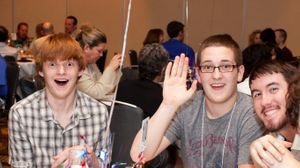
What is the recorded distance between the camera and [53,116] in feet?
6.64

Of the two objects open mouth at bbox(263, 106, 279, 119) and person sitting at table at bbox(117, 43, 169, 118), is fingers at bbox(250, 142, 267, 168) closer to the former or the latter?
open mouth at bbox(263, 106, 279, 119)

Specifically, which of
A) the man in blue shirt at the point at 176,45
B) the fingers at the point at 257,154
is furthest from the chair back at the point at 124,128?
the man in blue shirt at the point at 176,45

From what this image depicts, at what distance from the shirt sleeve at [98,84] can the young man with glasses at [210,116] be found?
1.34 metres

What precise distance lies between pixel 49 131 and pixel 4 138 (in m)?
3.36

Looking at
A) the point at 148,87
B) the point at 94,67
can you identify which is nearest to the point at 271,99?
the point at 148,87

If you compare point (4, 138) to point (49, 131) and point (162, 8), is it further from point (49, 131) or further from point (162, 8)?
point (162, 8)

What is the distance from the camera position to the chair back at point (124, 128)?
7.13ft

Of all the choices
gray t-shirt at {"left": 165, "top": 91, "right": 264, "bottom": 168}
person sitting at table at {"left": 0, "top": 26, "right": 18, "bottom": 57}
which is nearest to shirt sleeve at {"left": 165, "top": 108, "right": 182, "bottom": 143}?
gray t-shirt at {"left": 165, "top": 91, "right": 264, "bottom": 168}

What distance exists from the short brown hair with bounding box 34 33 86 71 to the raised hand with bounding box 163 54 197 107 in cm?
47

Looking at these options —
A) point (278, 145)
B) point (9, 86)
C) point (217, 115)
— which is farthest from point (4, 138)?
point (278, 145)

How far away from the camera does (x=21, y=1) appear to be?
922 centimetres

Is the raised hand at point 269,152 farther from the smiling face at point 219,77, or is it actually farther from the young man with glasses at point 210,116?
the smiling face at point 219,77

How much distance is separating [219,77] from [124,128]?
1.91ft

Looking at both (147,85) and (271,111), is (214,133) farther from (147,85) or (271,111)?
(147,85)
